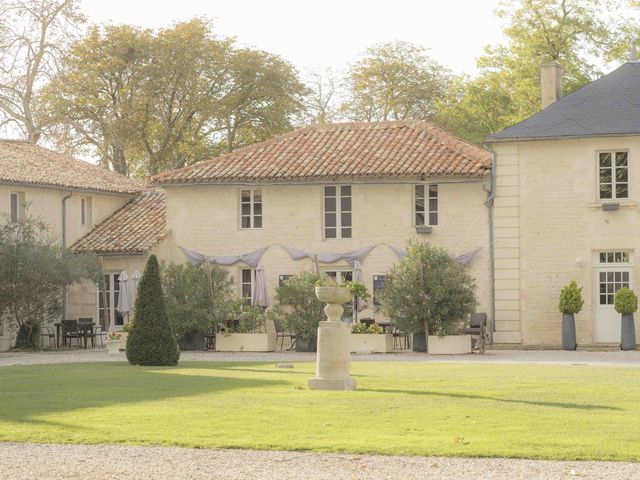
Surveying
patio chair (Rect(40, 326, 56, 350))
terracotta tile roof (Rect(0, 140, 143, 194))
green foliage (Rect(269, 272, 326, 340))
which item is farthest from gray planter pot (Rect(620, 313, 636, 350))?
terracotta tile roof (Rect(0, 140, 143, 194))

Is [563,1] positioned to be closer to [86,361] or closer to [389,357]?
[389,357]

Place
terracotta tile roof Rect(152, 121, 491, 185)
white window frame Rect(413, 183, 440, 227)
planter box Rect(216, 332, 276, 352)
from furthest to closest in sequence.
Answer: white window frame Rect(413, 183, 440, 227) < terracotta tile roof Rect(152, 121, 491, 185) < planter box Rect(216, 332, 276, 352)

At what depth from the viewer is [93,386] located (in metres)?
21.0

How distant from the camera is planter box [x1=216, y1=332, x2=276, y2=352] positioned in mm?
34469

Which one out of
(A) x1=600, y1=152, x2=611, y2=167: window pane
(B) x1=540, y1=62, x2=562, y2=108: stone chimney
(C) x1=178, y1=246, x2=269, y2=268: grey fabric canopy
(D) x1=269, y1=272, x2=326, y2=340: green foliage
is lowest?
(D) x1=269, y1=272, x2=326, y2=340: green foliage

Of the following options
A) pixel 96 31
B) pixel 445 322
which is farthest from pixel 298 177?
pixel 96 31

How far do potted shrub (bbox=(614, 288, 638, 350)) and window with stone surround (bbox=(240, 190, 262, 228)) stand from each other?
10.5m

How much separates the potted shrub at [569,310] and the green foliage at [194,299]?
336 inches

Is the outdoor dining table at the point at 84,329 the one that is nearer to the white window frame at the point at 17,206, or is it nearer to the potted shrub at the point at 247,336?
the white window frame at the point at 17,206

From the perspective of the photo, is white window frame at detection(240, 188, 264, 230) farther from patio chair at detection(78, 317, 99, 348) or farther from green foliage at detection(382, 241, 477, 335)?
green foliage at detection(382, 241, 477, 335)

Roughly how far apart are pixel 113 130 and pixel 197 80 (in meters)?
3.88

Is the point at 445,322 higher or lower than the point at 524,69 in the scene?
lower

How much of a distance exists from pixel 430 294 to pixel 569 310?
3.81 metres

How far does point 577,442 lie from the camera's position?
13.5m
